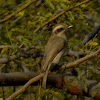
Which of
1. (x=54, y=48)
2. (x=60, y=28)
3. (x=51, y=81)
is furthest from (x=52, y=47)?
(x=51, y=81)

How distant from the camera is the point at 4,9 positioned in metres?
5.22

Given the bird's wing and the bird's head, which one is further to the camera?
the bird's head

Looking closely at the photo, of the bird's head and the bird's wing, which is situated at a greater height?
the bird's head

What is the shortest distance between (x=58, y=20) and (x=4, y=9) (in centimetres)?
113

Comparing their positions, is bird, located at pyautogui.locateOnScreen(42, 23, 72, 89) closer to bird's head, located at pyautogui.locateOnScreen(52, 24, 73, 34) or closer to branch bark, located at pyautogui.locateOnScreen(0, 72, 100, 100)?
bird's head, located at pyautogui.locateOnScreen(52, 24, 73, 34)

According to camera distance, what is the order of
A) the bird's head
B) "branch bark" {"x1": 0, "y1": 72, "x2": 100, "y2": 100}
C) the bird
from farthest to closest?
the bird's head < the bird < "branch bark" {"x1": 0, "y1": 72, "x2": 100, "y2": 100}

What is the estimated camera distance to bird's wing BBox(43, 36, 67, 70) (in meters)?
5.12

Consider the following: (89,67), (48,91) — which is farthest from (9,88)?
(89,67)

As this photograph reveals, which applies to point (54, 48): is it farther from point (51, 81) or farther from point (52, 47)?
point (51, 81)

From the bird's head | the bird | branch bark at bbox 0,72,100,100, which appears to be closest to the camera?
branch bark at bbox 0,72,100,100

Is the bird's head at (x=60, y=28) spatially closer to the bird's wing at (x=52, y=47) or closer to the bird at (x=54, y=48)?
the bird at (x=54, y=48)

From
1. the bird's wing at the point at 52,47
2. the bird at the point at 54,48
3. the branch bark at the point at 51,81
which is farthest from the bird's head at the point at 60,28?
the branch bark at the point at 51,81

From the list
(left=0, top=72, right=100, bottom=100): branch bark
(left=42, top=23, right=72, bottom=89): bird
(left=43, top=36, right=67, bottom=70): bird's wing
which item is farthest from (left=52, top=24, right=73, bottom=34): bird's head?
(left=0, top=72, right=100, bottom=100): branch bark

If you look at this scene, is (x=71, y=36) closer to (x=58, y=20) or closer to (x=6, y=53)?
(x=58, y=20)
